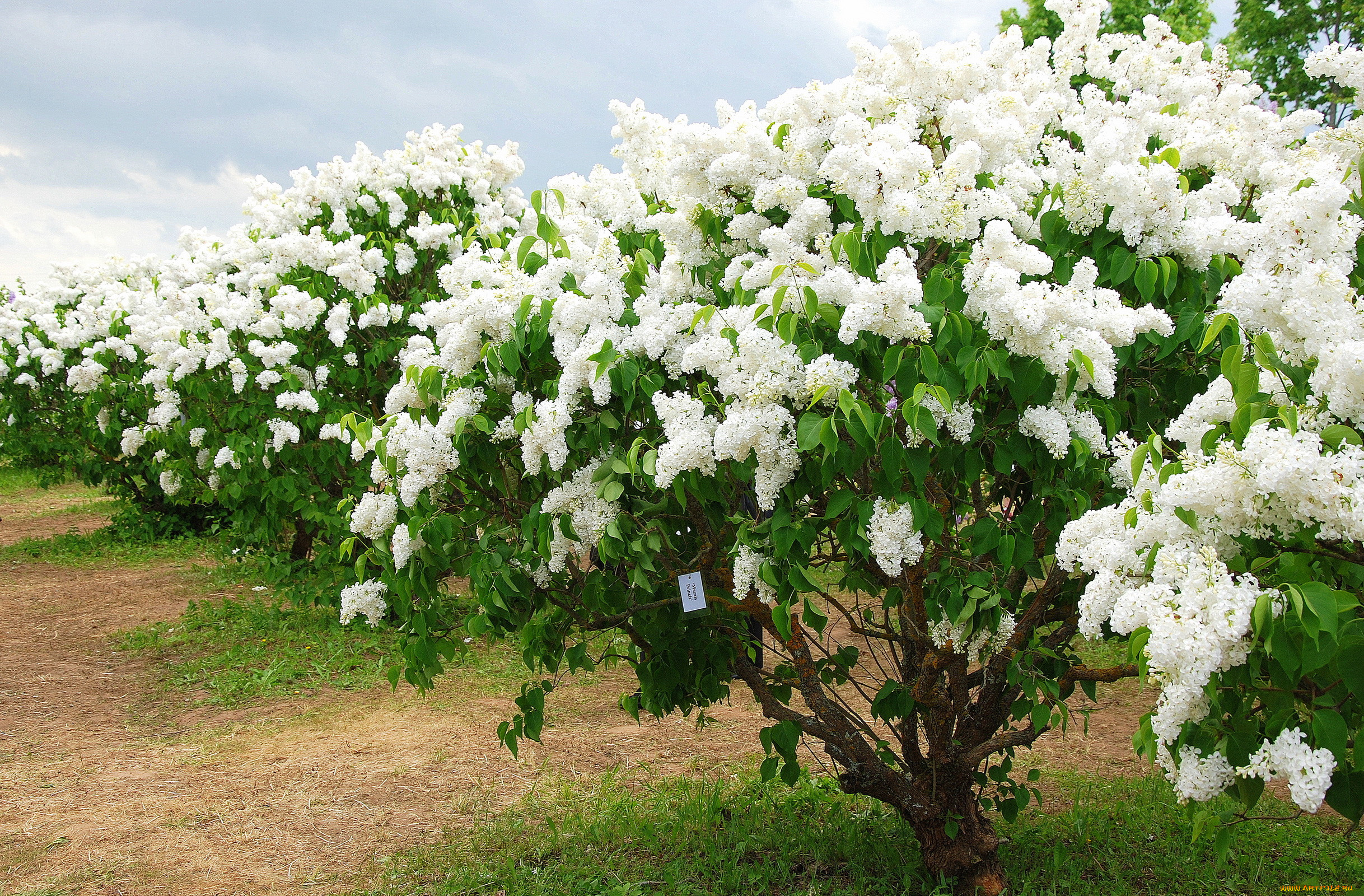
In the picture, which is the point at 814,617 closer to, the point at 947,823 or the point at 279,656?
the point at 947,823

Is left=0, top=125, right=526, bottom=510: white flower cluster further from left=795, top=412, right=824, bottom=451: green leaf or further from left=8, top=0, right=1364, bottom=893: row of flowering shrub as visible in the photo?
left=795, top=412, right=824, bottom=451: green leaf

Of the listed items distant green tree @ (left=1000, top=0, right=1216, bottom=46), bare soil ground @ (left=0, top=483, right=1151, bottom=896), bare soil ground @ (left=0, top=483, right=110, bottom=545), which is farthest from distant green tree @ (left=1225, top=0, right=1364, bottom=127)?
bare soil ground @ (left=0, top=483, right=110, bottom=545)

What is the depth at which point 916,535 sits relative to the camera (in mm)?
2574

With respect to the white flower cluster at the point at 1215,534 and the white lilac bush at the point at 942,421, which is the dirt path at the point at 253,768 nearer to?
the white lilac bush at the point at 942,421

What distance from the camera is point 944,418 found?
101 inches

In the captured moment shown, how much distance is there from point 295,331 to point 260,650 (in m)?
2.52

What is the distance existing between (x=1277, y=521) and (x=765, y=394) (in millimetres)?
1172

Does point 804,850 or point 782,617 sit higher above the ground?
point 782,617

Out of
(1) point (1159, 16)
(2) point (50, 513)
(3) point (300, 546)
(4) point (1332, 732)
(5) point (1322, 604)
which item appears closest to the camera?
(5) point (1322, 604)

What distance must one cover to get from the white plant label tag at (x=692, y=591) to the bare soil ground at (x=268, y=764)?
212 centimetres

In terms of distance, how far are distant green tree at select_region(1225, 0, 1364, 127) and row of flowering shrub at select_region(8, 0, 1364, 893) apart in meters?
13.7

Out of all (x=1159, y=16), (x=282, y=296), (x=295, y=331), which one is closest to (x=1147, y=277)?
(x=282, y=296)

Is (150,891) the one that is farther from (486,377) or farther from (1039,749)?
(1039,749)

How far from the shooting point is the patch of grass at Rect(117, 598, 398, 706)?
22.2 ft
